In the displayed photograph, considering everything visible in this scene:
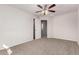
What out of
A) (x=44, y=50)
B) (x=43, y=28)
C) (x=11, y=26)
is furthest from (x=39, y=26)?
(x=44, y=50)

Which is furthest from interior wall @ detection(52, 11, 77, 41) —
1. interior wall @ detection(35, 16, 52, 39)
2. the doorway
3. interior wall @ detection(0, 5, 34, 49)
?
interior wall @ detection(0, 5, 34, 49)

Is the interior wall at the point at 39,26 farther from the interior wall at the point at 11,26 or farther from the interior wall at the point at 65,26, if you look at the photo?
the interior wall at the point at 11,26

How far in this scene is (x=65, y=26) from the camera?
6863mm

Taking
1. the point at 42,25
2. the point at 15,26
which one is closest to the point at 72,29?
the point at 42,25

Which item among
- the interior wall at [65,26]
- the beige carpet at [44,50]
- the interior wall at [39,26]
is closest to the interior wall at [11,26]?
the beige carpet at [44,50]

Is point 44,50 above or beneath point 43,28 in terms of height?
beneath

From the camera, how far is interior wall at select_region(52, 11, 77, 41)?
5.97 meters

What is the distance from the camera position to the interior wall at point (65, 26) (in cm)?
597

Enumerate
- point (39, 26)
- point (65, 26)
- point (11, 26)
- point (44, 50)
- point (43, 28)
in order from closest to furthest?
point (44, 50), point (11, 26), point (65, 26), point (39, 26), point (43, 28)

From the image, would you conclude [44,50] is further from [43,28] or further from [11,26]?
[43,28]

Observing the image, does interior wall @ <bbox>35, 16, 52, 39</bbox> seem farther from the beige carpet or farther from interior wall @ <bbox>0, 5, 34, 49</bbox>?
the beige carpet

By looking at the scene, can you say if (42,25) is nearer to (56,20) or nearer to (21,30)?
(56,20)
